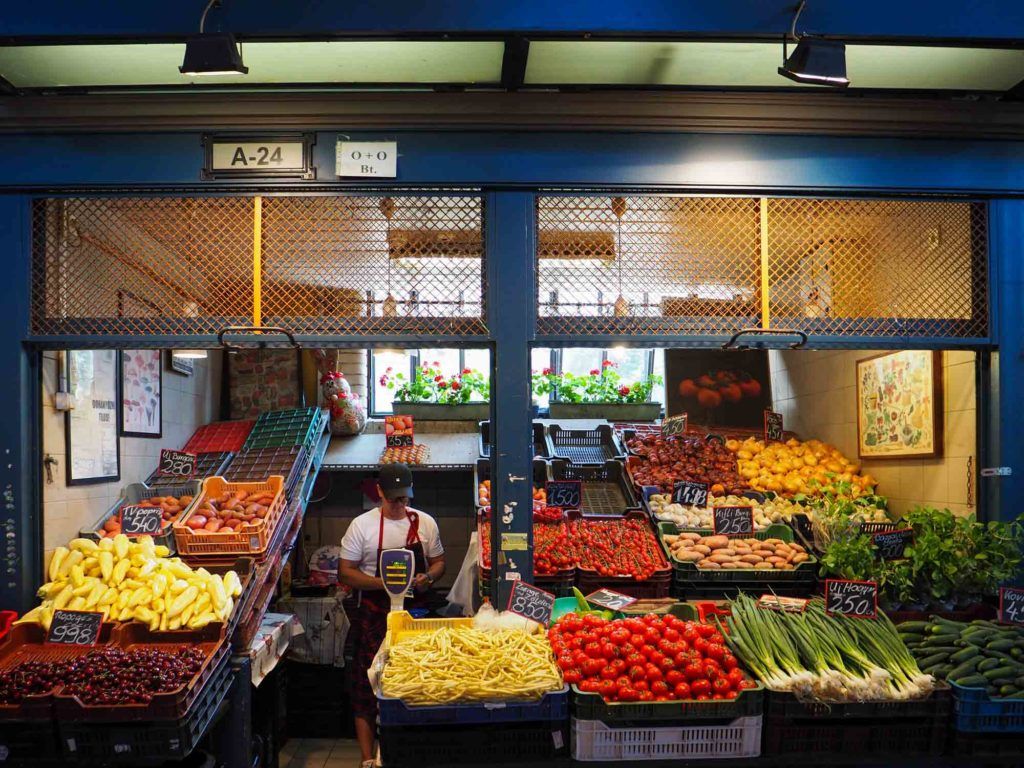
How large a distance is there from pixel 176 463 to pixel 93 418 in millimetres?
693

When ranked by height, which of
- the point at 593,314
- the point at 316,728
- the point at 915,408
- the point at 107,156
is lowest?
the point at 316,728

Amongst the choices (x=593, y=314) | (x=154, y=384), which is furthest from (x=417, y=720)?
(x=154, y=384)

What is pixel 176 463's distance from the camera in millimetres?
6160

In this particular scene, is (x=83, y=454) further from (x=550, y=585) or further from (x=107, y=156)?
(x=550, y=585)

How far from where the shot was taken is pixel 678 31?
3.85 metres

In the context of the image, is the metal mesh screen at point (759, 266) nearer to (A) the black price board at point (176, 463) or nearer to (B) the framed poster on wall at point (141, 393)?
(A) the black price board at point (176, 463)

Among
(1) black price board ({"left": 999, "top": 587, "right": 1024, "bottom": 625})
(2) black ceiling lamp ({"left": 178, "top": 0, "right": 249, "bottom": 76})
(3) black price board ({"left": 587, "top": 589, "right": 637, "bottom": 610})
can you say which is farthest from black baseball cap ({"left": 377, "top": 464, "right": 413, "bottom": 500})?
(1) black price board ({"left": 999, "top": 587, "right": 1024, "bottom": 625})

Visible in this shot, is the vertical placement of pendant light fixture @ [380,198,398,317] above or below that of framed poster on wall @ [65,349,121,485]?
above

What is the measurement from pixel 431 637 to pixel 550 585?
4.55 ft

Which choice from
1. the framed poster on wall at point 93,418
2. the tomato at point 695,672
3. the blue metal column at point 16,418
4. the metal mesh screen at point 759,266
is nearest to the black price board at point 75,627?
the blue metal column at point 16,418

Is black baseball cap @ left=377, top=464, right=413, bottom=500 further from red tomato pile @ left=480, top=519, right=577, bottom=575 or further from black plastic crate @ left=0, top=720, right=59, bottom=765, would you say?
black plastic crate @ left=0, top=720, right=59, bottom=765

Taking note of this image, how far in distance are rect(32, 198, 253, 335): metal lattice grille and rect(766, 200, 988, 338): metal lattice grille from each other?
2.91 metres

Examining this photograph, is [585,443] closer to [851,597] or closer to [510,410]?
[510,410]

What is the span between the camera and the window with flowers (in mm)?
8570
